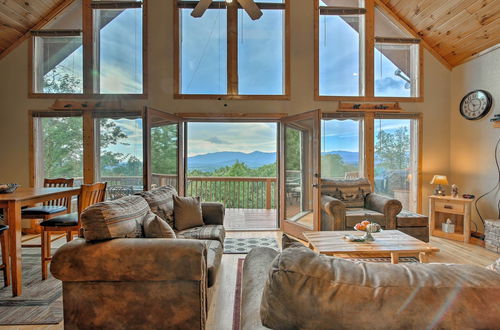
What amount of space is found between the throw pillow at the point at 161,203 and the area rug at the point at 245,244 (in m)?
1.09

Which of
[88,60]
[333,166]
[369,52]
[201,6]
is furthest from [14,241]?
[369,52]

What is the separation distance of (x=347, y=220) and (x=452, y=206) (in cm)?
190

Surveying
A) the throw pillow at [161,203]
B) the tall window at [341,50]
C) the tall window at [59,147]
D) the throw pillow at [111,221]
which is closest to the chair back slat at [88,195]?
the throw pillow at [161,203]

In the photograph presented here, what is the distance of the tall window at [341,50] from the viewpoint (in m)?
4.57

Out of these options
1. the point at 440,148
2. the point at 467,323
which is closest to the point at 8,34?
the point at 467,323

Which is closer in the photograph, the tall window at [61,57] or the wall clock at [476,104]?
the wall clock at [476,104]

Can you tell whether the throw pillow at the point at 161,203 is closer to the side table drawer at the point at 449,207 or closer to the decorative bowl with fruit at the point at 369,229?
the decorative bowl with fruit at the point at 369,229

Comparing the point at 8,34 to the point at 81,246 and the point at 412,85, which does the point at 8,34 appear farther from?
the point at 412,85

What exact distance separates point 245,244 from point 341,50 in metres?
3.80

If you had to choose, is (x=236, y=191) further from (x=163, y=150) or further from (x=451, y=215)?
(x=451, y=215)

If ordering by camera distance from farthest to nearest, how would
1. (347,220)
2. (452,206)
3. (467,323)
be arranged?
(452,206), (347,220), (467,323)

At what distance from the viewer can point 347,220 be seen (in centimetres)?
357

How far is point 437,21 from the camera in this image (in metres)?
4.14

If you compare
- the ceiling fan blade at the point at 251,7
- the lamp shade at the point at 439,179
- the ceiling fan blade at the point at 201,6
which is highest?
the ceiling fan blade at the point at 201,6
